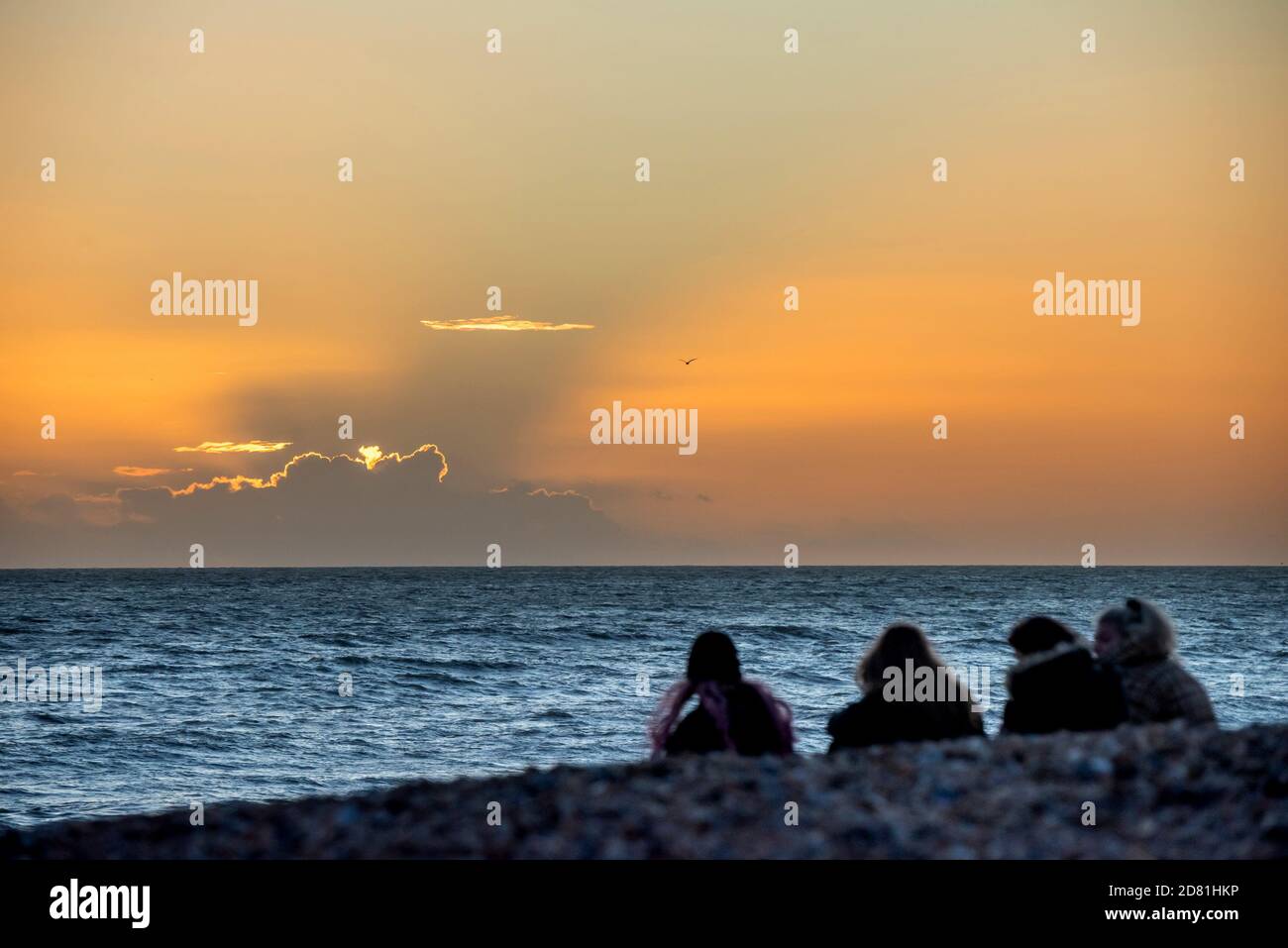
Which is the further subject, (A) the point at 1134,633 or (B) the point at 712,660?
A: (A) the point at 1134,633

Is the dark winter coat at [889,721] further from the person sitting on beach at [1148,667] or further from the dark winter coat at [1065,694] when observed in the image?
the person sitting on beach at [1148,667]

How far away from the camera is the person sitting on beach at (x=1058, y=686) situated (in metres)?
8.66

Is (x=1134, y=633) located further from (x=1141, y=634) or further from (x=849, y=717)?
(x=849, y=717)

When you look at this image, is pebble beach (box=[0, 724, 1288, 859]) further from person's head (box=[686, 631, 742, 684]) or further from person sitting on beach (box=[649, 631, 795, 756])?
Answer: person's head (box=[686, 631, 742, 684])

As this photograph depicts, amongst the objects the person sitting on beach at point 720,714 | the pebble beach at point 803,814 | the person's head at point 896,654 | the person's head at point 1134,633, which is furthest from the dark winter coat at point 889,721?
the person's head at point 1134,633

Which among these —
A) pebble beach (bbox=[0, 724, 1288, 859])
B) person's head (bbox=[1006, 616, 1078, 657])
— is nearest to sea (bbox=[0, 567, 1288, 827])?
pebble beach (bbox=[0, 724, 1288, 859])

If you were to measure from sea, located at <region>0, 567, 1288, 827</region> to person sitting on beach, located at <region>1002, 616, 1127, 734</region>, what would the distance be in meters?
5.37

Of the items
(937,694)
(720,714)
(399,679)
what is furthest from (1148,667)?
(399,679)

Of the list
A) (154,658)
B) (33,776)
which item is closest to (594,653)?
(154,658)

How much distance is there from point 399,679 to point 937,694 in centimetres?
3602

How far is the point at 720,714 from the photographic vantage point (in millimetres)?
8375

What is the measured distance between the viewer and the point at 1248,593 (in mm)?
107750
